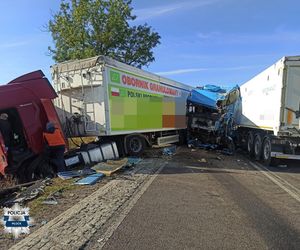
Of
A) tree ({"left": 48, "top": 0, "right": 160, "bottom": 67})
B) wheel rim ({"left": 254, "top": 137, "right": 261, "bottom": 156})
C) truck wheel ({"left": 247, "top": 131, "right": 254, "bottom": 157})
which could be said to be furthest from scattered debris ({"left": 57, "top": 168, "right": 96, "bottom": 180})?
tree ({"left": 48, "top": 0, "right": 160, "bottom": 67})

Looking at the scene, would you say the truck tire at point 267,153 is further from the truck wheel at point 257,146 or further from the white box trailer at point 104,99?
the white box trailer at point 104,99

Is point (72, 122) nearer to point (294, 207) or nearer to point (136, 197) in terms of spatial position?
point (136, 197)

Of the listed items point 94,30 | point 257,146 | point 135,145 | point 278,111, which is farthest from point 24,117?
point 94,30

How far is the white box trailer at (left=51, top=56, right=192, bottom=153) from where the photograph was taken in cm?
1359

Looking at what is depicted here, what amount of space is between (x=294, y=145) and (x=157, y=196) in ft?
23.6

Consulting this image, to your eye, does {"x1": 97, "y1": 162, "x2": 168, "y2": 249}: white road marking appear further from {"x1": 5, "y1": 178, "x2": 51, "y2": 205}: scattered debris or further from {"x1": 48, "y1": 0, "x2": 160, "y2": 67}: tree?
{"x1": 48, "y1": 0, "x2": 160, "y2": 67}: tree

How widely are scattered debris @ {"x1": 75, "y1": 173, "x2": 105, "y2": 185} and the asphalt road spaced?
1.50 meters

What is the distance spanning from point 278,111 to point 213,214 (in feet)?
24.0

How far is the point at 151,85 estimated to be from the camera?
1742 cm

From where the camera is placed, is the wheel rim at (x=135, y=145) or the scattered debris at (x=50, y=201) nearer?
the scattered debris at (x=50, y=201)

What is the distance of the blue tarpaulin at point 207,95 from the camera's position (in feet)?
73.5

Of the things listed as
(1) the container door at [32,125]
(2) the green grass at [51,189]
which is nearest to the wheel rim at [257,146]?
(2) the green grass at [51,189]

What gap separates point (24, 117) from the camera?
1084cm

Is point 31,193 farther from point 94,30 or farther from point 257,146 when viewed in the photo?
point 94,30
